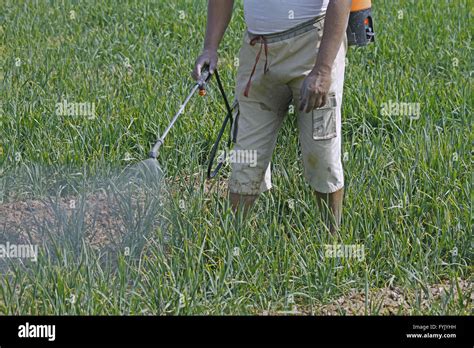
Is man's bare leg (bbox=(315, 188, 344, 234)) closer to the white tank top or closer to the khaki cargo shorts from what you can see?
the khaki cargo shorts

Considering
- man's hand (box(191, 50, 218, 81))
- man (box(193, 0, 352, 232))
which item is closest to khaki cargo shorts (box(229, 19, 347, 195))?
man (box(193, 0, 352, 232))

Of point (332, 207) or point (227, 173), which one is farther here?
point (227, 173)

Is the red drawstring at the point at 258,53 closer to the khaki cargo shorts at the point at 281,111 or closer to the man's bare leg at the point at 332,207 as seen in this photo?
the khaki cargo shorts at the point at 281,111

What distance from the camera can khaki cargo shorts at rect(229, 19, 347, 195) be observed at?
311 centimetres

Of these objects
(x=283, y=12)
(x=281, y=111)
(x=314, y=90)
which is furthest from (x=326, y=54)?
(x=281, y=111)

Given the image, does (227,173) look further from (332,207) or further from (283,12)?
(283,12)

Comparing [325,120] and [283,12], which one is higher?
[283,12]

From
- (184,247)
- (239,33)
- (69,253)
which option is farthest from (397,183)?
(239,33)

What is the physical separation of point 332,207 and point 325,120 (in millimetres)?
362

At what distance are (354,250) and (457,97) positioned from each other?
5.94 ft

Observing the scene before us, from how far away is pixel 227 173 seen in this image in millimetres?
4113

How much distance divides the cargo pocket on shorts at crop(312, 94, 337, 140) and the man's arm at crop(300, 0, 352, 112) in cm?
12

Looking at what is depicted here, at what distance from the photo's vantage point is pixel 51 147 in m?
4.01

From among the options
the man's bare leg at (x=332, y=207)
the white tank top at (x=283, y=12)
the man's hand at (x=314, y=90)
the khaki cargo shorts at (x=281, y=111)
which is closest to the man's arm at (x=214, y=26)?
the khaki cargo shorts at (x=281, y=111)
